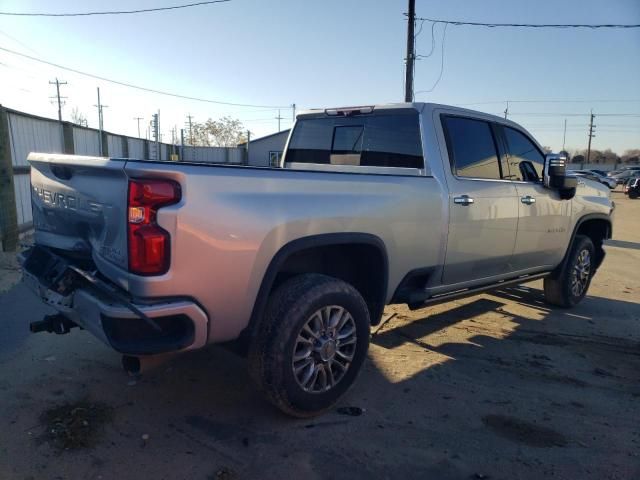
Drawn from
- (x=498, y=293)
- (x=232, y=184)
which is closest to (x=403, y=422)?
(x=232, y=184)

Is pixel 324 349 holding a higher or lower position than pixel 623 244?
higher

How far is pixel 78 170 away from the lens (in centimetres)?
287

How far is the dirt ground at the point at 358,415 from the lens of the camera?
8.75 ft

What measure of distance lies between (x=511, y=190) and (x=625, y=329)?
2.15m

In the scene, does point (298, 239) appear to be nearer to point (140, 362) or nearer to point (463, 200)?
point (140, 362)

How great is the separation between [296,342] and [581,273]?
4.42 meters

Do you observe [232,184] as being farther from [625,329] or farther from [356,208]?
[625,329]

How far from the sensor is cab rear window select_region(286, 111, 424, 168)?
4.02 metres

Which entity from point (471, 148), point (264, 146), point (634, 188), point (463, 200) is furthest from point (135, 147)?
point (634, 188)

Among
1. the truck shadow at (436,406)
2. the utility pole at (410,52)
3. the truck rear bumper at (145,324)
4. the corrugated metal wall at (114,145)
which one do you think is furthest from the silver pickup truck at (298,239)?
the utility pole at (410,52)

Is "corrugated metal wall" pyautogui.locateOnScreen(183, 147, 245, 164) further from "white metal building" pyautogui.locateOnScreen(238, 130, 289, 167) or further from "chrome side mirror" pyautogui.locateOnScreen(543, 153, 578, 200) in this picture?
"chrome side mirror" pyautogui.locateOnScreen(543, 153, 578, 200)

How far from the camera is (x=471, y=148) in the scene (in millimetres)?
4258

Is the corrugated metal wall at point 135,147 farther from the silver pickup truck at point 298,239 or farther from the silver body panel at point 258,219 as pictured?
the silver body panel at point 258,219

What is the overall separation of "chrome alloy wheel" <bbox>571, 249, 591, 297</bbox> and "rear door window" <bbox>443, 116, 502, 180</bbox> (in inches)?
82.9
